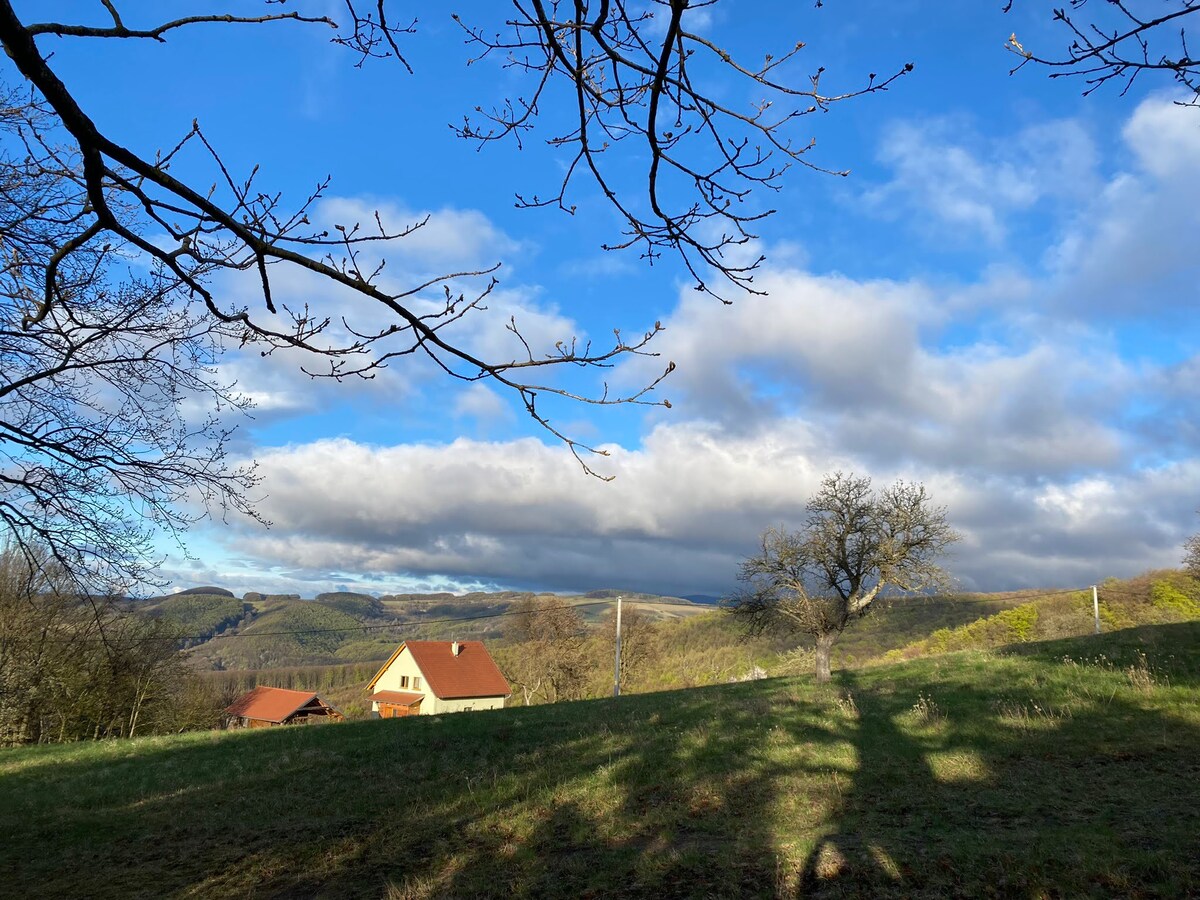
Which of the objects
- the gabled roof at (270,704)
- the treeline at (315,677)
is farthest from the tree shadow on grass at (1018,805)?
the treeline at (315,677)

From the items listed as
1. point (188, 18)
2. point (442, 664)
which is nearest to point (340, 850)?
point (188, 18)

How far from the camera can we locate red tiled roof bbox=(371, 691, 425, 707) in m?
51.3

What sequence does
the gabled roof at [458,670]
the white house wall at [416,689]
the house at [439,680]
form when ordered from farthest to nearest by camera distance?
the gabled roof at [458,670]
the house at [439,680]
the white house wall at [416,689]

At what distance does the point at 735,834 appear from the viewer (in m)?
6.59

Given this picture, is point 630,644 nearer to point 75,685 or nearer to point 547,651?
point 547,651

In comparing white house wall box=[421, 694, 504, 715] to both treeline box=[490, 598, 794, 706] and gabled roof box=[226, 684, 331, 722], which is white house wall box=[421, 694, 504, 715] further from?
gabled roof box=[226, 684, 331, 722]

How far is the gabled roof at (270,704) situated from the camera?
50.1 meters

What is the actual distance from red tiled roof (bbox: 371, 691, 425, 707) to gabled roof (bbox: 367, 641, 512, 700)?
1.58 meters

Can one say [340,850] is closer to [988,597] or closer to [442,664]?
[442,664]

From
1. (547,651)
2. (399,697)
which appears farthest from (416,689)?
(547,651)

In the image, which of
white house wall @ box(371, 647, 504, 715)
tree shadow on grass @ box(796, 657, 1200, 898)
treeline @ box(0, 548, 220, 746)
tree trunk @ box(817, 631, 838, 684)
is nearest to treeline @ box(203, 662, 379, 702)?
white house wall @ box(371, 647, 504, 715)

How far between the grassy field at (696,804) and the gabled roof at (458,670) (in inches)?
1534

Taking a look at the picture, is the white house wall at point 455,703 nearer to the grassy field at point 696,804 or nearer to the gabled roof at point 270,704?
the gabled roof at point 270,704

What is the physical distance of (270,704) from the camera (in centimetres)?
5200
